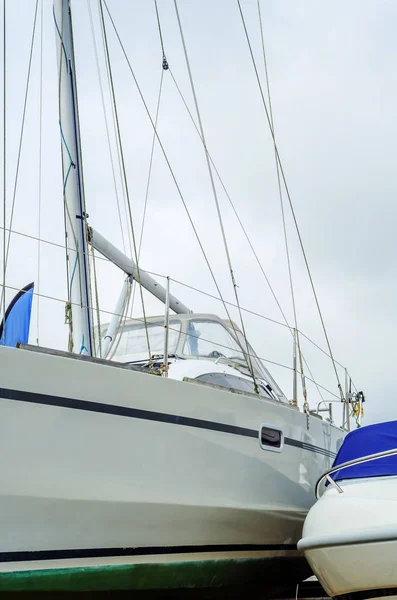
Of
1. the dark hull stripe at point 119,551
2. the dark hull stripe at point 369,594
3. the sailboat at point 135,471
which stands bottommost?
the dark hull stripe at point 369,594

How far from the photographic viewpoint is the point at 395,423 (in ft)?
15.1

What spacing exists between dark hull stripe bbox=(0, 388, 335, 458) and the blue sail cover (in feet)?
3.90

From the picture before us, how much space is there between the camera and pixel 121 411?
3.78 m

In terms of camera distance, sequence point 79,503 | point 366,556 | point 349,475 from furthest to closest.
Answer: point 349,475 → point 366,556 → point 79,503

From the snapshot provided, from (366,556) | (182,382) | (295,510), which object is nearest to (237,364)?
(295,510)

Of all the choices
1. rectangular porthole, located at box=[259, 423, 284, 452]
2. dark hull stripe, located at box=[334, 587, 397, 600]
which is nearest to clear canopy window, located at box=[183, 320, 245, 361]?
rectangular porthole, located at box=[259, 423, 284, 452]

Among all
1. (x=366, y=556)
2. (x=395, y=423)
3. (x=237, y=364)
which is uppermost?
(x=237, y=364)

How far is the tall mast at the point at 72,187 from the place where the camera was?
16.7 ft

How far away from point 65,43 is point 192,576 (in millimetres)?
4409

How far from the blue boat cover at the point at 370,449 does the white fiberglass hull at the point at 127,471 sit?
1.52ft

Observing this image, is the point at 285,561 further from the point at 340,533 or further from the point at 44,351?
the point at 44,351

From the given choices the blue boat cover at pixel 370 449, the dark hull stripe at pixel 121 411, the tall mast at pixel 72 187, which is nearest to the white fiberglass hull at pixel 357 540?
the blue boat cover at pixel 370 449

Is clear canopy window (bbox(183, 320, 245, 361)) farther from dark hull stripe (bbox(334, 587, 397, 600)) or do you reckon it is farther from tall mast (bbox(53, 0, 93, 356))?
dark hull stripe (bbox(334, 587, 397, 600))

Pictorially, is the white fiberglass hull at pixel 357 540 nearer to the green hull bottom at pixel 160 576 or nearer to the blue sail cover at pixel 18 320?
the green hull bottom at pixel 160 576
